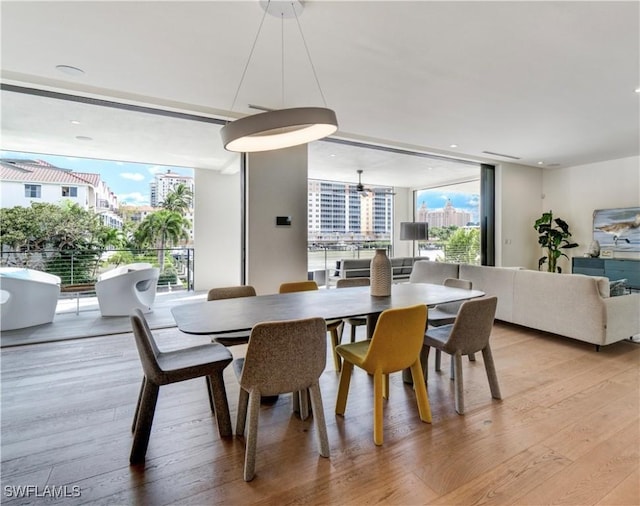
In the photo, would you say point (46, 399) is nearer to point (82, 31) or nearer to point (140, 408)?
point (140, 408)

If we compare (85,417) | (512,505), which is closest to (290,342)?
(512,505)

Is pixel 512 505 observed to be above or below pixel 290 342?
below

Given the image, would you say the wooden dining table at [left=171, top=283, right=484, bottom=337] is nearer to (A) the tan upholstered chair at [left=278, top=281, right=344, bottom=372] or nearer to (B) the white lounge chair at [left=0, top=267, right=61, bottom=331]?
(A) the tan upholstered chair at [left=278, top=281, right=344, bottom=372]

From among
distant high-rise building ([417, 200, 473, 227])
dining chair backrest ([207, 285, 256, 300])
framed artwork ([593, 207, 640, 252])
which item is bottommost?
dining chair backrest ([207, 285, 256, 300])

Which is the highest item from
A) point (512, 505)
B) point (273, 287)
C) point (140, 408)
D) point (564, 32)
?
point (564, 32)

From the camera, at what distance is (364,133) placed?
195 inches

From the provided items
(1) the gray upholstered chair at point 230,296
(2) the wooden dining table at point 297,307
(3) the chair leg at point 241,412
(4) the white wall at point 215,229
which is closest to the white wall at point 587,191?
(2) the wooden dining table at point 297,307

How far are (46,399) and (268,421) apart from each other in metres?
1.69

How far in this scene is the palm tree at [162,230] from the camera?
21.5 ft

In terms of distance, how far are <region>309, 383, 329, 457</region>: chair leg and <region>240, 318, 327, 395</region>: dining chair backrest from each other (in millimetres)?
80

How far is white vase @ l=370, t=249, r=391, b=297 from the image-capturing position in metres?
2.65

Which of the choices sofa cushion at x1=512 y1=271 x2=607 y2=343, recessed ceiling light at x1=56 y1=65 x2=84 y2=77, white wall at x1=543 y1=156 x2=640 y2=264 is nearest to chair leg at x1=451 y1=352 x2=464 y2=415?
sofa cushion at x1=512 y1=271 x2=607 y2=343

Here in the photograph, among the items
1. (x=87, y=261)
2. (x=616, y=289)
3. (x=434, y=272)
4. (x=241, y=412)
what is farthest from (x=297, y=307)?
(x=87, y=261)

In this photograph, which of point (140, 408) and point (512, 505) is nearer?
point (512, 505)
